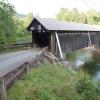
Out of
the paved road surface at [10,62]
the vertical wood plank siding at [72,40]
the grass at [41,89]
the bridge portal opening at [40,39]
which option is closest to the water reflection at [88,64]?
the vertical wood plank siding at [72,40]

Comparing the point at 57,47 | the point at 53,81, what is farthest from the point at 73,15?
the point at 53,81

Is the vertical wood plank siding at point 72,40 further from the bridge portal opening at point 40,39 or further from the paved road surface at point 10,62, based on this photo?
the paved road surface at point 10,62

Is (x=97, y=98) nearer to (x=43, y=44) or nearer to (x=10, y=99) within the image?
(x=10, y=99)

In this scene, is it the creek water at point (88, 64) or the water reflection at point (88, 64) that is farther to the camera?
the water reflection at point (88, 64)

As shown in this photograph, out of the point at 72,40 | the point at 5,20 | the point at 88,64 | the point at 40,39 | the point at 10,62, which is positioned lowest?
the point at 88,64

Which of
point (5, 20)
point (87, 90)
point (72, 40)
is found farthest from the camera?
point (72, 40)

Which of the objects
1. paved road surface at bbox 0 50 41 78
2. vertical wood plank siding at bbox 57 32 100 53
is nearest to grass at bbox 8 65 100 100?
paved road surface at bbox 0 50 41 78

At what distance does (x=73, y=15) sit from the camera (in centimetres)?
8931

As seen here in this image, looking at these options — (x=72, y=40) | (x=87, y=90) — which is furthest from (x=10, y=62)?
(x=72, y=40)

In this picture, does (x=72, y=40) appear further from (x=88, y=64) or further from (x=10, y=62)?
(x=10, y=62)

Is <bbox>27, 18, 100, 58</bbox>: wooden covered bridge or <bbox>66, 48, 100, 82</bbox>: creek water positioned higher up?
<bbox>27, 18, 100, 58</bbox>: wooden covered bridge

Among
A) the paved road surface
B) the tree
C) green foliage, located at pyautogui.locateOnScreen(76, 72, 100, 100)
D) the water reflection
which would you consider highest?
the tree

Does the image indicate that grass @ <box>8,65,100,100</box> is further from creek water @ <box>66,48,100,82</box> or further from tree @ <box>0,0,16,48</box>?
tree @ <box>0,0,16,48</box>

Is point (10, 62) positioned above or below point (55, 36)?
below
